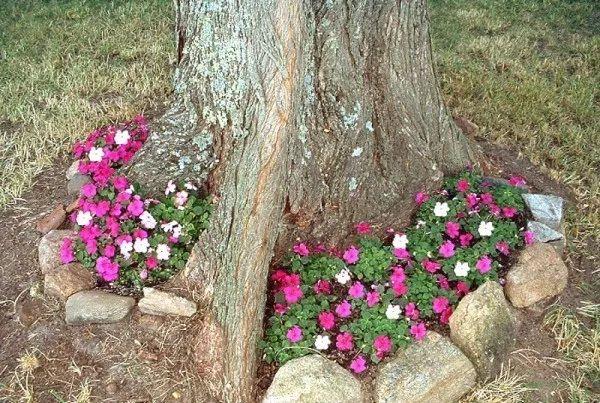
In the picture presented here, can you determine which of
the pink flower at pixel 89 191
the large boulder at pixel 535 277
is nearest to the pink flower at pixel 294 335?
the large boulder at pixel 535 277

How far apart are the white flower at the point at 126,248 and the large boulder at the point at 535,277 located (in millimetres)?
1807

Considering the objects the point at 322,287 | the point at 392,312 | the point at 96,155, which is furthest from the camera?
the point at 96,155

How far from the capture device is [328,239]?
353cm

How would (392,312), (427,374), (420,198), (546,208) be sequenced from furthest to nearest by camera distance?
1. (546,208)
2. (420,198)
3. (392,312)
4. (427,374)

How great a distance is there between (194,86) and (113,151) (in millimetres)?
768

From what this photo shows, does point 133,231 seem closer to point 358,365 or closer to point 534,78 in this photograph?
point 358,365

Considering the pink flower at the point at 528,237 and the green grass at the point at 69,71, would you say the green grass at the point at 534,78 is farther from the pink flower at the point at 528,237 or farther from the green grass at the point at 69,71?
the green grass at the point at 69,71

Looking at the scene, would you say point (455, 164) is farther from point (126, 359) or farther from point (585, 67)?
point (585, 67)

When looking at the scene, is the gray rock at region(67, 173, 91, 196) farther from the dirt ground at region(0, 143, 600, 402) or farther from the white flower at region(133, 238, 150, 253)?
the white flower at region(133, 238, 150, 253)

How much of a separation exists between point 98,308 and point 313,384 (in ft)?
3.36

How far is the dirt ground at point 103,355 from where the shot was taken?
9.77 feet

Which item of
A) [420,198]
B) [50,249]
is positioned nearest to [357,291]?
[420,198]

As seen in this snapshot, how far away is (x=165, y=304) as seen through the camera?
307 centimetres

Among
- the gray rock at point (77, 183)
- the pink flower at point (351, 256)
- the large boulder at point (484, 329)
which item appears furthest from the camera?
the gray rock at point (77, 183)
